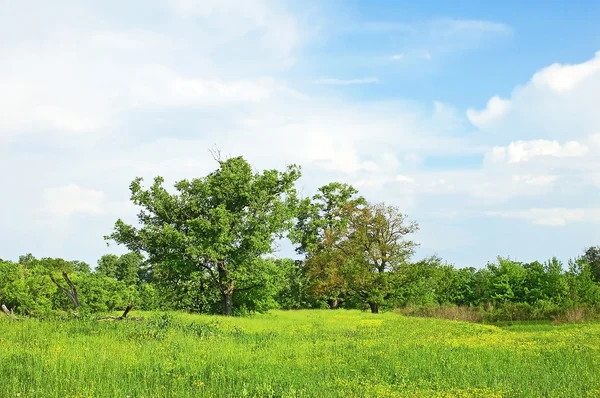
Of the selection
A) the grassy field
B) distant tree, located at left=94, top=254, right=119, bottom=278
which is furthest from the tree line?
distant tree, located at left=94, top=254, right=119, bottom=278

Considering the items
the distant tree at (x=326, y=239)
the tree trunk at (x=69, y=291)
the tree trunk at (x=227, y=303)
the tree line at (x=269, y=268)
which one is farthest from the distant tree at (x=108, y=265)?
the tree trunk at (x=69, y=291)

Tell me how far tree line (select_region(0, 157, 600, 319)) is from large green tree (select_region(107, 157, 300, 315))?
0.09 meters

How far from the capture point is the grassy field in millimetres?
11820

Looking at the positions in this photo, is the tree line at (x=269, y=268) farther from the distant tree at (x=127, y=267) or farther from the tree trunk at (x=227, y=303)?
the distant tree at (x=127, y=267)

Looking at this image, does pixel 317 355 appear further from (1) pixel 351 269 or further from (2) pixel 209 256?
(1) pixel 351 269

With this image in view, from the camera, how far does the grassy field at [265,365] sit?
1182 cm

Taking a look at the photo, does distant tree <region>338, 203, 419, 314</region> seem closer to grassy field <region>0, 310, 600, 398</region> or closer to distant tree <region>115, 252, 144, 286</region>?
grassy field <region>0, 310, 600, 398</region>

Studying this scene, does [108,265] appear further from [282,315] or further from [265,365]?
[265,365]

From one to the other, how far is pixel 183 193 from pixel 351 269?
21.5 meters

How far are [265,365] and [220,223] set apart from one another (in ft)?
88.7

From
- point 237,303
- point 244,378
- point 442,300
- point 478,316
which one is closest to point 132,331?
point 244,378

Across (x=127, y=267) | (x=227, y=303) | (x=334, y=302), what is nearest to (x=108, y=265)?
(x=127, y=267)

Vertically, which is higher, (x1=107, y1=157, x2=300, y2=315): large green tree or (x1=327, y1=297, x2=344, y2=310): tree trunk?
(x1=107, y1=157, x2=300, y2=315): large green tree

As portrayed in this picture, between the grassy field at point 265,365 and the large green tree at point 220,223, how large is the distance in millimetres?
18620
